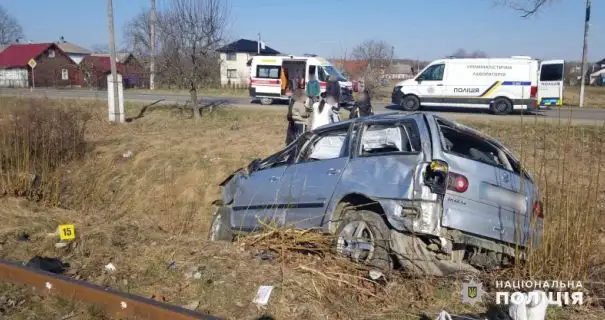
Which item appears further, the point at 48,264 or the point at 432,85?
the point at 432,85

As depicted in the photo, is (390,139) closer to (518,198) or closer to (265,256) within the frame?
(518,198)

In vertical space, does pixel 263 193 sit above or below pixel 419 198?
below

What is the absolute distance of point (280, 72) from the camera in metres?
27.9

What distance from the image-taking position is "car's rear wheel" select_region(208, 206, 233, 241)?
307 inches

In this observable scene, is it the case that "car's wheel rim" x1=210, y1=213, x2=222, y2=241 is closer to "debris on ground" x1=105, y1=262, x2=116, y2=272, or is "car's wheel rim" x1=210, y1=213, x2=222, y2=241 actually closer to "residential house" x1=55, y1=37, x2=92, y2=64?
"debris on ground" x1=105, y1=262, x2=116, y2=272

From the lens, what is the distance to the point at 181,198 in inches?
482

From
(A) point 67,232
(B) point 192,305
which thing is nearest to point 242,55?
(A) point 67,232

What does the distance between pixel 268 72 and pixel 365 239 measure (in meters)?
23.4

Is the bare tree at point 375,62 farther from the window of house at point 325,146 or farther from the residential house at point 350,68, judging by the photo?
the window of house at point 325,146

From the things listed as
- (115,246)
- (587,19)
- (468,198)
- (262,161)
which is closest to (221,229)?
(262,161)

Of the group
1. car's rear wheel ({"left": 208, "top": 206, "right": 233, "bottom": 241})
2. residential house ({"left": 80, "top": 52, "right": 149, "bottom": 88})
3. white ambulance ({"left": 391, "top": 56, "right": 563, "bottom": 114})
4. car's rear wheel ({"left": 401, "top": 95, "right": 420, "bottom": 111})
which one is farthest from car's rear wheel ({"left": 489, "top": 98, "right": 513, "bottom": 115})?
residential house ({"left": 80, "top": 52, "right": 149, "bottom": 88})

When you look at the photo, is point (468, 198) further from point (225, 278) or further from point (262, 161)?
point (262, 161)

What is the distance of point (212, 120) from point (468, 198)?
1569 cm

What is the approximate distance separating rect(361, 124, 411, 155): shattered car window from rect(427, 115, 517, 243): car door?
1.20 feet
